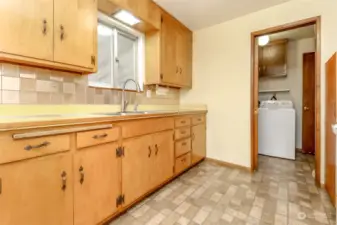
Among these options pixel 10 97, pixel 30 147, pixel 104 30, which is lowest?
pixel 30 147

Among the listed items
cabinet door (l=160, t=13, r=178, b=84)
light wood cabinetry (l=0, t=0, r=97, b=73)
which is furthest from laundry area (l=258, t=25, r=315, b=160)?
light wood cabinetry (l=0, t=0, r=97, b=73)

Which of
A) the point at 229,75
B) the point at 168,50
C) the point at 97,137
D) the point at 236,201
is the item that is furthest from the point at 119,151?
the point at 229,75

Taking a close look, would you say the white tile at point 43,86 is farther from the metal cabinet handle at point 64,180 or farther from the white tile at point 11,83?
the metal cabinet handle at point 64,180

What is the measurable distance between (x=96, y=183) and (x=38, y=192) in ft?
1.23

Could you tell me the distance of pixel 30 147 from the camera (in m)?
0.97

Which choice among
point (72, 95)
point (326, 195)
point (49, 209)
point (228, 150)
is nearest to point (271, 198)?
point (326, 195)

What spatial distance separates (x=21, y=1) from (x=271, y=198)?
278 cm

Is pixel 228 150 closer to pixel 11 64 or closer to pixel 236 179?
pixel 236 179

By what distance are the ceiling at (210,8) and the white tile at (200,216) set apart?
2.50m

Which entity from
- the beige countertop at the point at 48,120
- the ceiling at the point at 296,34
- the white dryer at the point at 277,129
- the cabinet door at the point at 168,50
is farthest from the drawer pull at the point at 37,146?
the ceiling at the point at 296,34

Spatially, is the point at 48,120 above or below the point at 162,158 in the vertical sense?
above

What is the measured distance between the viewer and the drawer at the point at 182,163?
2283mm

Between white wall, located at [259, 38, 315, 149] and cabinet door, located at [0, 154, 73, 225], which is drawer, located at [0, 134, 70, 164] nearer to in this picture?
cabinet door, located at [0, 154, 73, 225]

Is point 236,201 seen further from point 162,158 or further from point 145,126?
point 145,126
